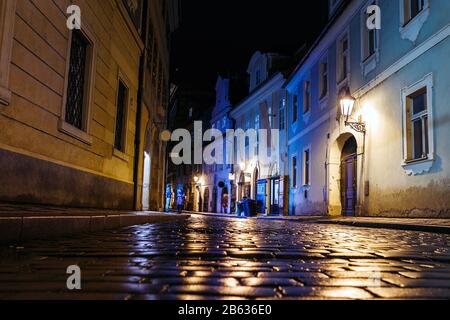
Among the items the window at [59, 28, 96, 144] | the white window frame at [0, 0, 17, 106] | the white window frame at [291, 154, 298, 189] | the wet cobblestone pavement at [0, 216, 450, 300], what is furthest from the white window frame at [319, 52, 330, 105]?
the wet cobblestone pavement at [0, 216, 450, 300]

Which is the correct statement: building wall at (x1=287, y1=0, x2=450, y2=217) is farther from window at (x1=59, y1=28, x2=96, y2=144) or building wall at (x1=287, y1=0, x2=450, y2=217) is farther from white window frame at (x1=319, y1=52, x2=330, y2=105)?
window at (x1=59, y1=28, x2=96, y2=144)

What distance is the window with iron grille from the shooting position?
26.6 feet

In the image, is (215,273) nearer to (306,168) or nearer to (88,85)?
(88,85)

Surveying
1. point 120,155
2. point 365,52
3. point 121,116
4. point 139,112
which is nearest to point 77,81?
point 120,155

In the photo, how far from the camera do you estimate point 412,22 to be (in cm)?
1125

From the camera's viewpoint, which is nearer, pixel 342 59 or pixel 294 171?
pixel 342 59

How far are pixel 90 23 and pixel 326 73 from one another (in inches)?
459

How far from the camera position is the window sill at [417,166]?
1011 centimetres

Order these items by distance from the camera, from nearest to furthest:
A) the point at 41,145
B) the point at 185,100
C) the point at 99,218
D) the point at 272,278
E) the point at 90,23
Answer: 1. the point at 272,278
2. the point at 99,218
3. the point at 41,145
4. the point at 90,23
5. the point at 185,100

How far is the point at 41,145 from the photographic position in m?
6.56

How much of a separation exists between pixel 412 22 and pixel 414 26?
145mm

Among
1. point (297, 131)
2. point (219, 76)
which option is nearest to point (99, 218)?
point (297, 131)

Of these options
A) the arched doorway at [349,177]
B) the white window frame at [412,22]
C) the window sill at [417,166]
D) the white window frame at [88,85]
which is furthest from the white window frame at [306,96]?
the white window frame at [88,85]
